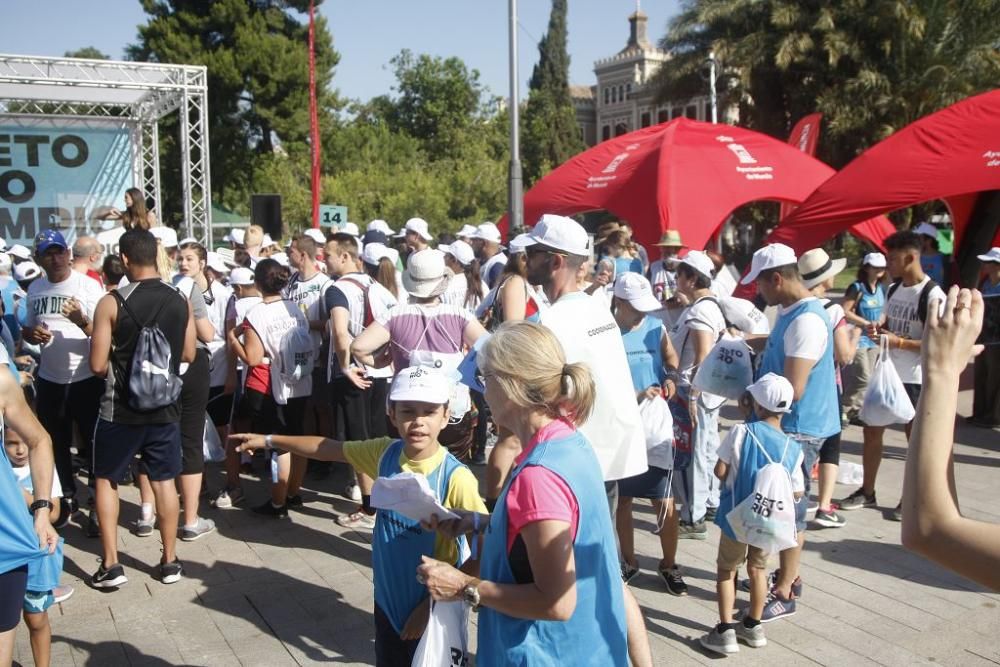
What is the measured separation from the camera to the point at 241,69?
34.9m

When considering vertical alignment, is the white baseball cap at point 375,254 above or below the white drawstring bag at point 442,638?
above

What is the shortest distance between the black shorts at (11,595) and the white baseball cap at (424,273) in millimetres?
2446

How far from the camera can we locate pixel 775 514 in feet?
12.2

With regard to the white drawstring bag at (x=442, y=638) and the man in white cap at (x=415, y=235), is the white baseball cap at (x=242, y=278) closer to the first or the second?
the man in white cap at (x=415, y=235)

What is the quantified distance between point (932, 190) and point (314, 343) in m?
6.41

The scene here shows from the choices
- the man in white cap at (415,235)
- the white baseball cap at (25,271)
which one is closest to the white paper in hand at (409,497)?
the white baseball cap at (25,271)

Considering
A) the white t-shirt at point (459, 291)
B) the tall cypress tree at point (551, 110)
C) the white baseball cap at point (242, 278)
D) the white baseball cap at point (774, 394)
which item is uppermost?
the tall cypress tree at point (551, 110)

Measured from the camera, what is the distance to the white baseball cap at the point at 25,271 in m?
6.76

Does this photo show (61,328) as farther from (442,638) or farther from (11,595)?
(442,638)

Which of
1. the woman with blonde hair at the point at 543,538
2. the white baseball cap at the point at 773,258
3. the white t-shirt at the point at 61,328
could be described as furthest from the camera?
the white t-shirt at the point at 61,328

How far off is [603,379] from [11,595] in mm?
2261

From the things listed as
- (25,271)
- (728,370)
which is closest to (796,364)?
(728,370)

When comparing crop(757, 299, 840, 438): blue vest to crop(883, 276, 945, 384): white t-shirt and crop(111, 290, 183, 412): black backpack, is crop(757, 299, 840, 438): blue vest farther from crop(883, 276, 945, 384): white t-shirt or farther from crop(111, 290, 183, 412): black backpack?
crop(111, 290, 183, 412): black backpack

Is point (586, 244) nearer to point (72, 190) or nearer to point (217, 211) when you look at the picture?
point (72, 190)
